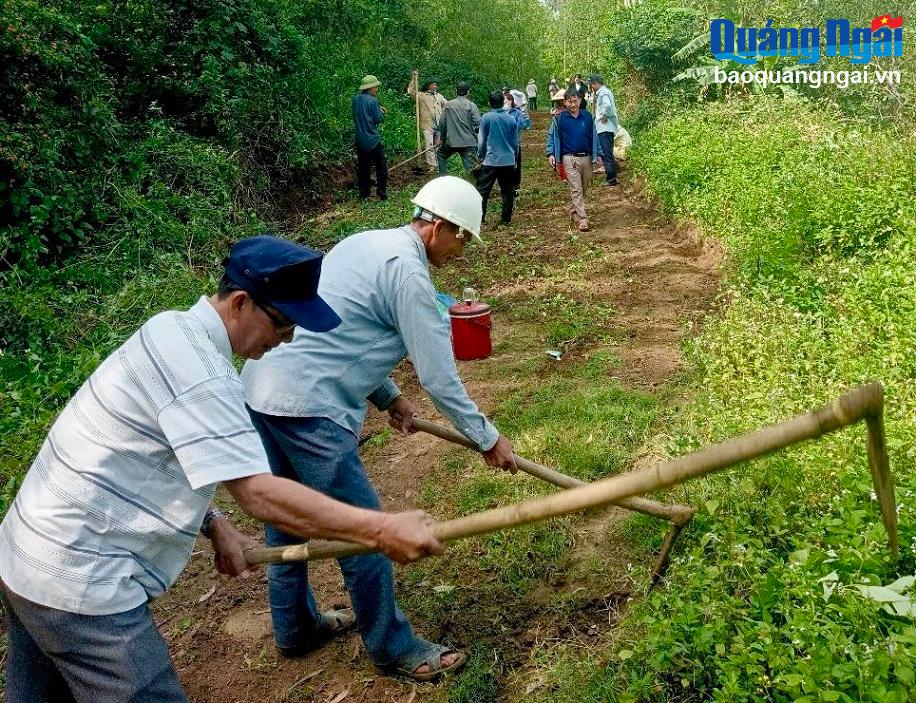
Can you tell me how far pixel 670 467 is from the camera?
2.10 meters

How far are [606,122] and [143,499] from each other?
12.6 m

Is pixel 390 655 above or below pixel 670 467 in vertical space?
below

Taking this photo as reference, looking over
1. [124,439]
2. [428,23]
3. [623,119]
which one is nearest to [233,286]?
[124,439]

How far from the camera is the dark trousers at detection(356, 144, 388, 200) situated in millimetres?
13398

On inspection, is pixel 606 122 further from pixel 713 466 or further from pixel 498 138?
pixel 713 466

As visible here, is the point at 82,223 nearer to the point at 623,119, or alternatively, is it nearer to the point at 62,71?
the point at 62,71

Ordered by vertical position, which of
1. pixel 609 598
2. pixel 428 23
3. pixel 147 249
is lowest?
pixel 609 598

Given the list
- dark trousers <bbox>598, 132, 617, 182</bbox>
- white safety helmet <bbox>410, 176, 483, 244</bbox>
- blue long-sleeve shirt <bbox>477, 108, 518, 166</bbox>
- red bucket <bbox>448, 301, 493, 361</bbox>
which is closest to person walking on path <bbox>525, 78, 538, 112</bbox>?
dark trousers <bbox>598, 132, 617, 182</bbox>

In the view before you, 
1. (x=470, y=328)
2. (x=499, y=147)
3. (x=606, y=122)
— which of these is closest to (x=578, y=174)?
(x=499, y=147)

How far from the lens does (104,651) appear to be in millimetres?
2064

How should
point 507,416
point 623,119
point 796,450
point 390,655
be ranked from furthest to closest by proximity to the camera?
point 623,119 < point 507,416 < point 796,450 < point 390,655

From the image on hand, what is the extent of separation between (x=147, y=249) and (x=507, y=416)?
4.73 meters

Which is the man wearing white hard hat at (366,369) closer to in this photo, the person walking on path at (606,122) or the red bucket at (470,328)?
the red bucket at (470,328)

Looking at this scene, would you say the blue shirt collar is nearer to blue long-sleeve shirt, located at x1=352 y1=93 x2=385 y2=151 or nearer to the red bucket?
the red bucket
